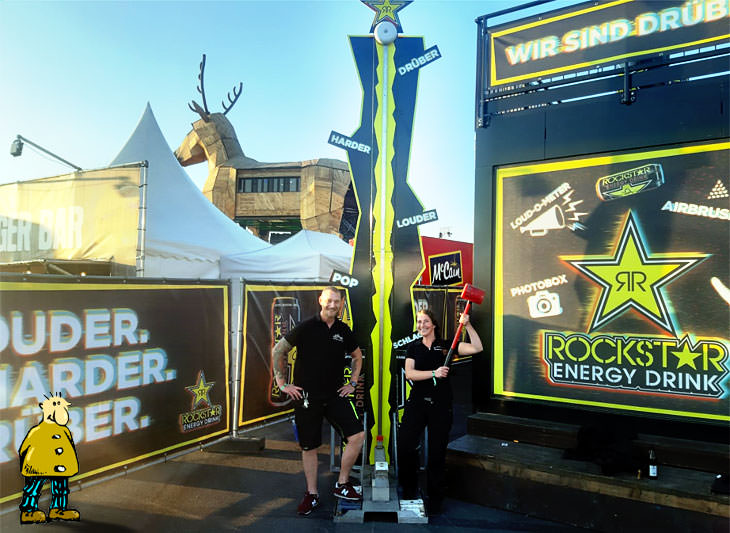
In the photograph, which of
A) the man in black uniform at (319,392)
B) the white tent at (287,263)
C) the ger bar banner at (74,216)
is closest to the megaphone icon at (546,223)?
the man in black uniform at (319,392)

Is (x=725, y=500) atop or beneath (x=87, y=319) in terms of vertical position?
beneath

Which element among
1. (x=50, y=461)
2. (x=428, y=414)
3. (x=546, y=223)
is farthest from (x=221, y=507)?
(x=546, y=223)

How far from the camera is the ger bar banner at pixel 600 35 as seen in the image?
466cm

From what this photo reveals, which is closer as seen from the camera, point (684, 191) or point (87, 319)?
point (87, 319)

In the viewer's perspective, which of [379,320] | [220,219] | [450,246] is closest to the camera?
[379,320]

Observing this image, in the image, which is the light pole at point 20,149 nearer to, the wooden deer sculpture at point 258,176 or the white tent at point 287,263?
the white tent at point 287,263

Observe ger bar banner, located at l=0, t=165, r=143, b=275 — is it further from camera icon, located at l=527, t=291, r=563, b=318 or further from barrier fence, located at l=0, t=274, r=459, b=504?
camera icon, located at l=527, t=291, r=563, b=318

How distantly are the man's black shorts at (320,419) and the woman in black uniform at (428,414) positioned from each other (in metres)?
0.49

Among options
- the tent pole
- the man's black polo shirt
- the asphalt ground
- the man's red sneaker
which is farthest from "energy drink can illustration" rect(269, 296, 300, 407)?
the tent pole

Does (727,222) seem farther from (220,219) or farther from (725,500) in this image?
(220,219)

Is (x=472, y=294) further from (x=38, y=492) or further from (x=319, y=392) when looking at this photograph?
(x=38, y=492)

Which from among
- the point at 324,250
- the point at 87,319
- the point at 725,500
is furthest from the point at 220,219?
the point at 725,500

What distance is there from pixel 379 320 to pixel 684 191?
10.4ft

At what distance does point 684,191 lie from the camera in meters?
4.64
